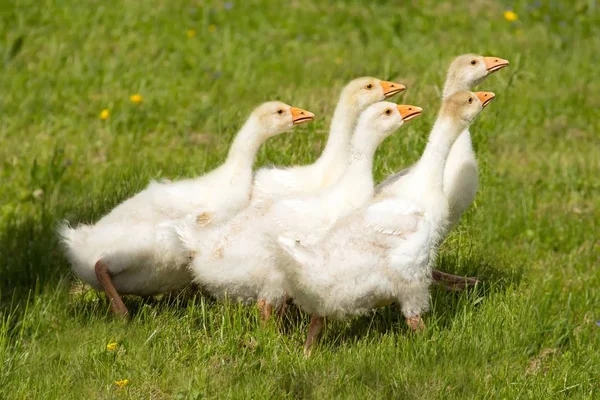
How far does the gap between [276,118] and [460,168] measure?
1.28 metres

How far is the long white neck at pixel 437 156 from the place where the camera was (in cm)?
655

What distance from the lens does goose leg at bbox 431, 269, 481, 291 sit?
23.4 feet

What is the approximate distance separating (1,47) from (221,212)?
5.74 meters

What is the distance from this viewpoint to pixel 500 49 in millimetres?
11359

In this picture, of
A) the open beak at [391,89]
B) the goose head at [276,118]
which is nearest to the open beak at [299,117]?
the goose head at [276,118]

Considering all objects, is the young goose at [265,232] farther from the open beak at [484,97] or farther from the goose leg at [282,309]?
the open beak at [484,97]

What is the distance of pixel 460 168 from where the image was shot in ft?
24.4

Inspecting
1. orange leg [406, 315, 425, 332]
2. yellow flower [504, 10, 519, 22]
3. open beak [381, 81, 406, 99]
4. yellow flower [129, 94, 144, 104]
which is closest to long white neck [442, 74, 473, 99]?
open beak [381, 81, 406, 99]

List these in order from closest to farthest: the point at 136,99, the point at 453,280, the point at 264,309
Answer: the point at 264,309 < the point at 453,280 < the point at 136,99

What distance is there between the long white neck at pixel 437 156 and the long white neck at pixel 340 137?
2.25ft

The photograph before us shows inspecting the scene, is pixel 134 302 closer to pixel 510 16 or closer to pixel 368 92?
pixel 368 92

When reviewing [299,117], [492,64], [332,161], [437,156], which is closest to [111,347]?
[332,161]

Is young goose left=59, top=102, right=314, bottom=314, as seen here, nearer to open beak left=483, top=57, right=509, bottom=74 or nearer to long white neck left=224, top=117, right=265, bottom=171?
long white neck left=224, top=117, right=265, bottom=171

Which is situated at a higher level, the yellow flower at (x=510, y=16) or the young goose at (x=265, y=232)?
the yellow flower at (x=510, y=16)
